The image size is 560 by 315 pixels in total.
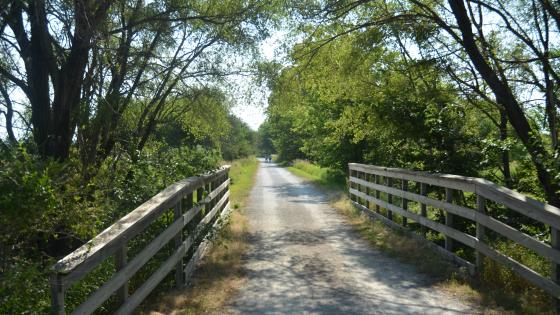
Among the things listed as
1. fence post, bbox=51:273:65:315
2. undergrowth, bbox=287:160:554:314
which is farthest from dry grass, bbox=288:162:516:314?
fence post, bbox=51:273:65:315

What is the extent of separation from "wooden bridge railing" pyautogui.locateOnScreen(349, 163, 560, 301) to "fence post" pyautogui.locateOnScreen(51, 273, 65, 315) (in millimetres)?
3912

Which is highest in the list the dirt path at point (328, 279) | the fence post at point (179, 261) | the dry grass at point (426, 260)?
the fence post at point (179, 261)

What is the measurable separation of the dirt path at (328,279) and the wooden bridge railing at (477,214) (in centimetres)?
68

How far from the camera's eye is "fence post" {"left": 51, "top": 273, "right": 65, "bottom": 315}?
3.04 meters

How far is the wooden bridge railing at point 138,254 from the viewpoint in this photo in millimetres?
3254

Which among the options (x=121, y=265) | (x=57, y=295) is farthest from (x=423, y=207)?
(x=57, y=295)

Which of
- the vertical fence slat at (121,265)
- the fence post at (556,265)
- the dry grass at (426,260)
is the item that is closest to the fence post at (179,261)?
the vertical fence slat at (121,265)

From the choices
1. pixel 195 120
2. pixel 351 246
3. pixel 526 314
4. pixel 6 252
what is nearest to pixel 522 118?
pixel 351 246

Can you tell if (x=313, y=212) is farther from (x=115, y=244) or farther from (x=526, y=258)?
(x=115, y=244)

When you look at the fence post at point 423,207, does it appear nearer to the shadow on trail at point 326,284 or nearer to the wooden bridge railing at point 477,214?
the wooden bridge railing at point 477,214

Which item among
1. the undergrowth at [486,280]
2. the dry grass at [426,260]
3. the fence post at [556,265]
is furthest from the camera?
the dry grass at [426,260]

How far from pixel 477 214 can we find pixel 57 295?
4.76 metres

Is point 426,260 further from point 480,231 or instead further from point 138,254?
point 138,254

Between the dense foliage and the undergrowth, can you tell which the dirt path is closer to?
the undergrowth
